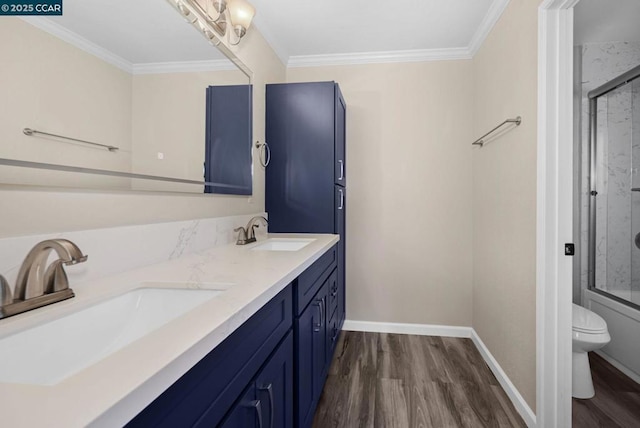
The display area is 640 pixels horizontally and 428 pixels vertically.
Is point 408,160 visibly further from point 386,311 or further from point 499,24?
point 386,311

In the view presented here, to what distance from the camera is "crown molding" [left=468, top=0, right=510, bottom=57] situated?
2.10 metres

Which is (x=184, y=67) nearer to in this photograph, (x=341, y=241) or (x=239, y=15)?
(x=239, y=15)

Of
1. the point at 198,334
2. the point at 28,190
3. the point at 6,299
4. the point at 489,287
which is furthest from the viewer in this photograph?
the point at 489,287

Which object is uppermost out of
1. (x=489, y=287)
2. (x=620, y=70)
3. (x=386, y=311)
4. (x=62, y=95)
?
(x=620, y=70)

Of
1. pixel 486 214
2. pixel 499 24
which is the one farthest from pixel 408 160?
pixel 499 24

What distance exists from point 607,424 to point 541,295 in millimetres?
812

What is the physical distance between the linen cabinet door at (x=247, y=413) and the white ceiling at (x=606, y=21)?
2.91 m

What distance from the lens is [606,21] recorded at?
2.30m

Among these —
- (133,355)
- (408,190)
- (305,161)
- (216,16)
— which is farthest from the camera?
(408,190)

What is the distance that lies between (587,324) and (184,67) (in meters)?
2.54

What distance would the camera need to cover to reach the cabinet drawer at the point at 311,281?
1.27 meters

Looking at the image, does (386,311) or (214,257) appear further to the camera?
(386,311)

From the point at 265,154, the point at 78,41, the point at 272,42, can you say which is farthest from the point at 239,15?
the point at 78,41

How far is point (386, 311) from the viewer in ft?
9.53
